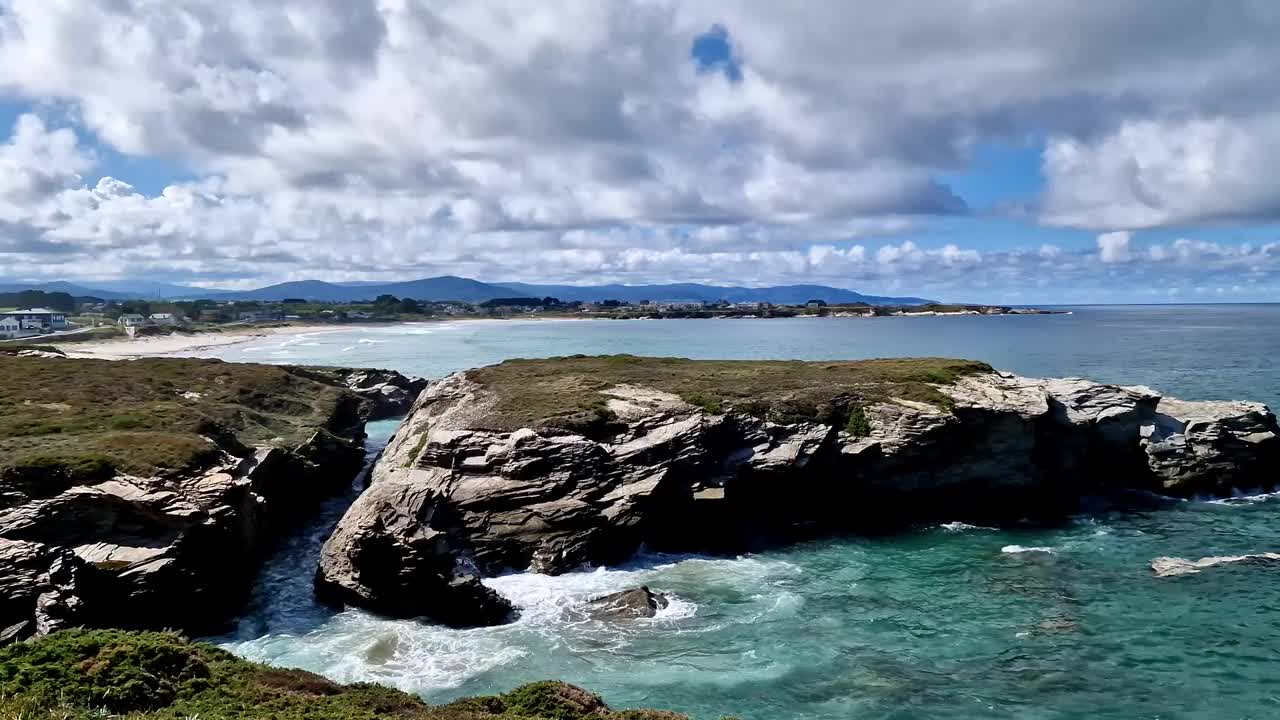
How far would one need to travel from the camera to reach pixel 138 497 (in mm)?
27250

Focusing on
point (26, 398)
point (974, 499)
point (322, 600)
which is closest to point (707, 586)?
point (322, 600)

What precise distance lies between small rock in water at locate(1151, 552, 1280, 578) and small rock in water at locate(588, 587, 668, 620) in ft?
64.7

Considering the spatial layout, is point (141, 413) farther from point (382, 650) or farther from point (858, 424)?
point (858, 424)

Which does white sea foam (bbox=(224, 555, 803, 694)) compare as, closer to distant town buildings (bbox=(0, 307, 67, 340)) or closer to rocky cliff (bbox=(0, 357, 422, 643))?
rocky cliff (bbox=(0, 357, 422, 643))

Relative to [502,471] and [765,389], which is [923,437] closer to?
[765,389]

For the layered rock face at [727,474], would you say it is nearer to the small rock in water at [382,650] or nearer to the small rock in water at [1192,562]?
the small rock in water at [382,650]

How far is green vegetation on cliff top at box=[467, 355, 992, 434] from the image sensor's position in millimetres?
39312

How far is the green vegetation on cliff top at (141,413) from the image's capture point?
29281 mm

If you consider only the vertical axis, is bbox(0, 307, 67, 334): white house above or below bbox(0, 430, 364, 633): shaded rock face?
above

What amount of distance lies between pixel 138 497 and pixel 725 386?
2887 cm

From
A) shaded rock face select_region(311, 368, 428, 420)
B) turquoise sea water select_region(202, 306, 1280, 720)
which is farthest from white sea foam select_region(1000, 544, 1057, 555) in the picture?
shaded rock face select_region(311, 368, 428, 420)

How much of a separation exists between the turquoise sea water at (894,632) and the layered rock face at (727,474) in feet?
5.52

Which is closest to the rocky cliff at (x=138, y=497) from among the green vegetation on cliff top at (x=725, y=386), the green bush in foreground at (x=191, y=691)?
the green bush in foreground at (x=191, y=691)

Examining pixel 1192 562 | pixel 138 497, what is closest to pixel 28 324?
pixel 138 497
